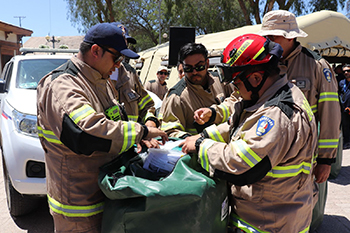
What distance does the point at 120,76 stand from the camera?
4.10m

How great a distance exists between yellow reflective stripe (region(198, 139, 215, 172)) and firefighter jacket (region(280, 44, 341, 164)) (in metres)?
1.25

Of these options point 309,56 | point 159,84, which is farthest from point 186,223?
point 159,84

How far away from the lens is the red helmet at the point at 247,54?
70.7 inches

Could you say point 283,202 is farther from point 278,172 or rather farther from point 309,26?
point 309,26

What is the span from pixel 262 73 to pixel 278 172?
22.7 inches

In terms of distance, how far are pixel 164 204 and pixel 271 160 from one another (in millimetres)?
621

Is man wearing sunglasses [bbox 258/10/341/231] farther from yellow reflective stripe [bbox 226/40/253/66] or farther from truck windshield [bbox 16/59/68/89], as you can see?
truck windshield [bbox 16/59/68/89]

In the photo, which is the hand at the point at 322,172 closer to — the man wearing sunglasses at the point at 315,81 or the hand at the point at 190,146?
the man wearing sunglasses at the point at 315,81

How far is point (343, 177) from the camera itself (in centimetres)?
560

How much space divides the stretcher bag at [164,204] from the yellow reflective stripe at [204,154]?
0.07 m

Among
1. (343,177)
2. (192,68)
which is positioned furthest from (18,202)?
(343,177)

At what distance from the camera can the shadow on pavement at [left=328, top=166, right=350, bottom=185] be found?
17.5ft

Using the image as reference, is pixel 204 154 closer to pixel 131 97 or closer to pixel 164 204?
pixel 164 204

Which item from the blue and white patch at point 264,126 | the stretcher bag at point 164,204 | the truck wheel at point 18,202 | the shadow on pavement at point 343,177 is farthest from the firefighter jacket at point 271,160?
the shadow on pavement at point 343,177
